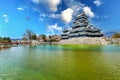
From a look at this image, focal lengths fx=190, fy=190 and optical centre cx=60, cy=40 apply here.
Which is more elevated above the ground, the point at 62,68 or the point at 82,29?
the point at 82,29

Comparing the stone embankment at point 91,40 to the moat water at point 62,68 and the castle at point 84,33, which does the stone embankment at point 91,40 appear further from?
the moat water at point 62,68

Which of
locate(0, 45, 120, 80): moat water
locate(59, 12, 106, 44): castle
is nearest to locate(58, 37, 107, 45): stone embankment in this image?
locate(59, 12, 106, 44): castle

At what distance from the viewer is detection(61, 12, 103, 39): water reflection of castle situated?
144500 mm

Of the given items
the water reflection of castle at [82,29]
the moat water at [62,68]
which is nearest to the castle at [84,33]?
the water reflection of castle at [82,29]

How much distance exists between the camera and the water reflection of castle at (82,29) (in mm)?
144500

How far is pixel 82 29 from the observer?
478ft

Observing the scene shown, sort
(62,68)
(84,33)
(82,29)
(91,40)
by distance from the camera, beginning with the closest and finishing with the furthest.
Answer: (62,68)
(91,40)
(84,33)
(82,29)

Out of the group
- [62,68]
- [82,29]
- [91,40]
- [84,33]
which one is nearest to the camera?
[62,68]

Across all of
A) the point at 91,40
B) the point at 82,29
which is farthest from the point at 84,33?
the point at 91,40

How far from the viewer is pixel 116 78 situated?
16.3 meters

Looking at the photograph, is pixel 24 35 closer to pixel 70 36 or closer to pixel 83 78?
pixel 70 36

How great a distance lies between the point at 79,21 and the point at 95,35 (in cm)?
1977

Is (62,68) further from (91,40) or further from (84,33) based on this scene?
(84,33)

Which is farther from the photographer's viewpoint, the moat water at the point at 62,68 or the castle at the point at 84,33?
the castle at the point at 84,33
